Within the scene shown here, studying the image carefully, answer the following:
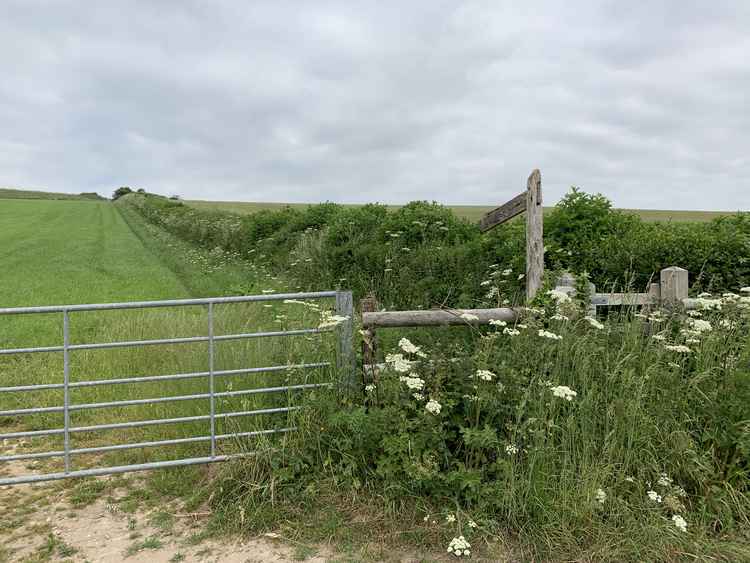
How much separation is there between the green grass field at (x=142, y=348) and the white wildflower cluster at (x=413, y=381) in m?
0.83

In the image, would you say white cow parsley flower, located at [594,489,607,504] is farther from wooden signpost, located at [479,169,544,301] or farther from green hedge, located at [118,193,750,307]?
wooden signpost, located at [479,169,544,301]

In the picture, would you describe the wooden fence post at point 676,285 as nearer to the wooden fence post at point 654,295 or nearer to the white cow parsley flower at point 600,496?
the wooden fence post at point 654,295

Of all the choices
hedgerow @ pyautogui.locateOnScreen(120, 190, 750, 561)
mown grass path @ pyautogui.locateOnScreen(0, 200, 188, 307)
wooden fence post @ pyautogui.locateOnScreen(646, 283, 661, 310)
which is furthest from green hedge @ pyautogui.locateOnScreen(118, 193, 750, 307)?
mown grass path @ pyautogui.locateOnScreen(0, 200, 188, 307)

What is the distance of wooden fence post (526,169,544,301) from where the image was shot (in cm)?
656

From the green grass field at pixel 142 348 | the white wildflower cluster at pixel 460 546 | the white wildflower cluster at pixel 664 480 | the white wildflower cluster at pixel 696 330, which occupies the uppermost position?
the white wildflower cluster at pixel 696 330

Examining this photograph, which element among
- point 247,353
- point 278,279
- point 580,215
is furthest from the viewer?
point 278,279

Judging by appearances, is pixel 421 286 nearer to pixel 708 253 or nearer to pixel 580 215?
pixel 580 215

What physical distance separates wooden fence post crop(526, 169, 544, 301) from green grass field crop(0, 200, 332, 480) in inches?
107

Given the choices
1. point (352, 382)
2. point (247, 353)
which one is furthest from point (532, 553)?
point (247, 353)

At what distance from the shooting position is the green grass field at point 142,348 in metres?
5.07

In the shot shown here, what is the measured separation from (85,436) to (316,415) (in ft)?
10.3

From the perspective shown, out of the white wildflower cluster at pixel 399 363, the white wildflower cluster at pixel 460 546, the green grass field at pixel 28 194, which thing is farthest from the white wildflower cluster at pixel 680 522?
the green grass field at pixel 28 194

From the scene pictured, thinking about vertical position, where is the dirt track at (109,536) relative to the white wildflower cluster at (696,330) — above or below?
below

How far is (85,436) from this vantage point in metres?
5.98
